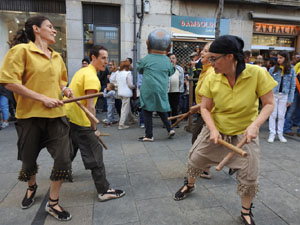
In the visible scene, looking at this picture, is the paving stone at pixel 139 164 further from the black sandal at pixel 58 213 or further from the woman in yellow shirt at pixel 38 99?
the woman in yellow shirt at pixel 38 99

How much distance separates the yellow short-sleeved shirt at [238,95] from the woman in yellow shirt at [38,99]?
1.43 metres

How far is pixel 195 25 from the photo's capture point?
9.34m

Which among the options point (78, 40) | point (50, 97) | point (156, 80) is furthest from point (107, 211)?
point (78, 40)

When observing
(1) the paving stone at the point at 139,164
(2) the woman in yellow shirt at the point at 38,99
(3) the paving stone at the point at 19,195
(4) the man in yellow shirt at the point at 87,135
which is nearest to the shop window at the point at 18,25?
(1) the paving stone at the point at 139,164

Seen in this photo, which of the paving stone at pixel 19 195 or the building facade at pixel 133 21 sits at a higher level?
the building facade at pixel 133 21

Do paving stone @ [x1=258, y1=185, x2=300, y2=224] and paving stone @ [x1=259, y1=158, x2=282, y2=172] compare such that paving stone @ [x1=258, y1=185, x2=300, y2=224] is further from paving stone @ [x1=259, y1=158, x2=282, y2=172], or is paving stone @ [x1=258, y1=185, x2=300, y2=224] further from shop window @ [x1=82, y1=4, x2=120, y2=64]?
shop window @ [x1=82, y1=4, x2=120, y2=64]

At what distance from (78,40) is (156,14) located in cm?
302

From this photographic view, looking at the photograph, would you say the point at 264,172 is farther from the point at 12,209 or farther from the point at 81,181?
the point at 12,209

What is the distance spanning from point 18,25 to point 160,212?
8.65 meters

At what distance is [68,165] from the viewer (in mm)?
2342

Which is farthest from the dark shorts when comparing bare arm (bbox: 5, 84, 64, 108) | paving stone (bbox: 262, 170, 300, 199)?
paving stone (bbox: 262, 170, 300, 199)

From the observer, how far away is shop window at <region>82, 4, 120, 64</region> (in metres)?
8.57

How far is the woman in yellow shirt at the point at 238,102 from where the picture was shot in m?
2.00

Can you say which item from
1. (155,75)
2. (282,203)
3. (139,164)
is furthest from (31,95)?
(155,75)
